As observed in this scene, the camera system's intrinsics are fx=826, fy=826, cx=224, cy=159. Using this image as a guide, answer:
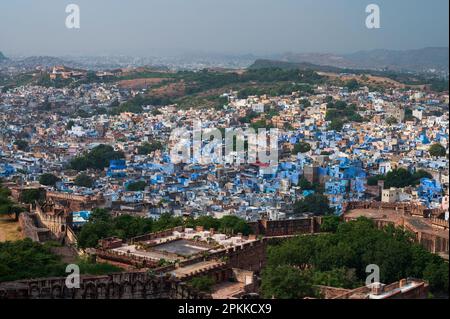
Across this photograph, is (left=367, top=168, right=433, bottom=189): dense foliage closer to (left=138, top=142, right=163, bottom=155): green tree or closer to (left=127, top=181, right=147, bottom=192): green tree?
(left=127, top=181, right=147, bottom=192): green tree

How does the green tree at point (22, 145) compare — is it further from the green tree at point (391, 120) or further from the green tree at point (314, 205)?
the green tree at point (391, 120)

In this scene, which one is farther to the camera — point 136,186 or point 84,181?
point 84,181

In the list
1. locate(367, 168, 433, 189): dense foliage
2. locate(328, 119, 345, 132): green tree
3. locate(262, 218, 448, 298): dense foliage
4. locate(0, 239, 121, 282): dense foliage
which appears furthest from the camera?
locate(328, 119, 345, 132): green tree

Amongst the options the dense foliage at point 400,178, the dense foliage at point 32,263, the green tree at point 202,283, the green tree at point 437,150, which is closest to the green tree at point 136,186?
the dense foliage at point 400,178

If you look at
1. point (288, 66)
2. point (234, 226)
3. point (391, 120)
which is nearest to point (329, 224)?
point (234, 226)

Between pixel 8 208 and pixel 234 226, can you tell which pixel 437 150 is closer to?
pixel 234 226

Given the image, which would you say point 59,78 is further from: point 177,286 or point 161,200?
point 177,286

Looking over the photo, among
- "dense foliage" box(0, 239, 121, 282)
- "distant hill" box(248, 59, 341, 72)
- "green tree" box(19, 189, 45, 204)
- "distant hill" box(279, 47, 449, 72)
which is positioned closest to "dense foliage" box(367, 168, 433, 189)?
"green tree" box(19, 189, 45, 204)
